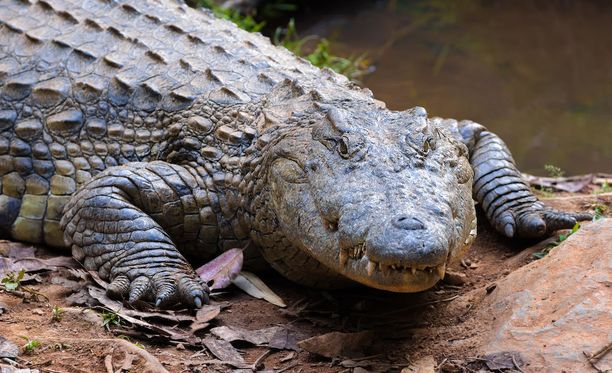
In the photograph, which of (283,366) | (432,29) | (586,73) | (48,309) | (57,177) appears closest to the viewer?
(283,366)

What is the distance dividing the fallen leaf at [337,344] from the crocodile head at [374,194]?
0.30m

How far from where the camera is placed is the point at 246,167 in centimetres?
455

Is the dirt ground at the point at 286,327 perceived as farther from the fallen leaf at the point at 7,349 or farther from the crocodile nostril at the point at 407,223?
the crocodile nostril at the point at 407,223

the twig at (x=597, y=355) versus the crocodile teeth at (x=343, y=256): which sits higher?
the crocodile teeth at (x=343, y=256)

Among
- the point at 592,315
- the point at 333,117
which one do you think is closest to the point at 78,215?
the point at 333,117

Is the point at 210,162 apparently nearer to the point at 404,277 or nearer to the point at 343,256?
the point at 343,256

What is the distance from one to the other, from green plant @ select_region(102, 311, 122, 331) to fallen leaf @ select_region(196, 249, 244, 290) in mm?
626

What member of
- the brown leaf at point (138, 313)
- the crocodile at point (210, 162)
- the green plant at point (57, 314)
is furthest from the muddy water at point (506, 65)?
the green plant at point (57, 314)

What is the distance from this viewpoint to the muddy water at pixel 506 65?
8.66m

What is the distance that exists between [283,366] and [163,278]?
884 millimetres

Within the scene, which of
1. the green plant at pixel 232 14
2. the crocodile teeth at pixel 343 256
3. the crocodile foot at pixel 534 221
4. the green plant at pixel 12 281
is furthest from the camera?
the green plant at pixel 232 14

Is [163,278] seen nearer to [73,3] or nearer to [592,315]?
[592,315]

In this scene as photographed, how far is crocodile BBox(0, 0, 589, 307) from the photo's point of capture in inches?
146

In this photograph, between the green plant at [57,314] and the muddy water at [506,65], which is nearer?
the green plant at [57,314]
